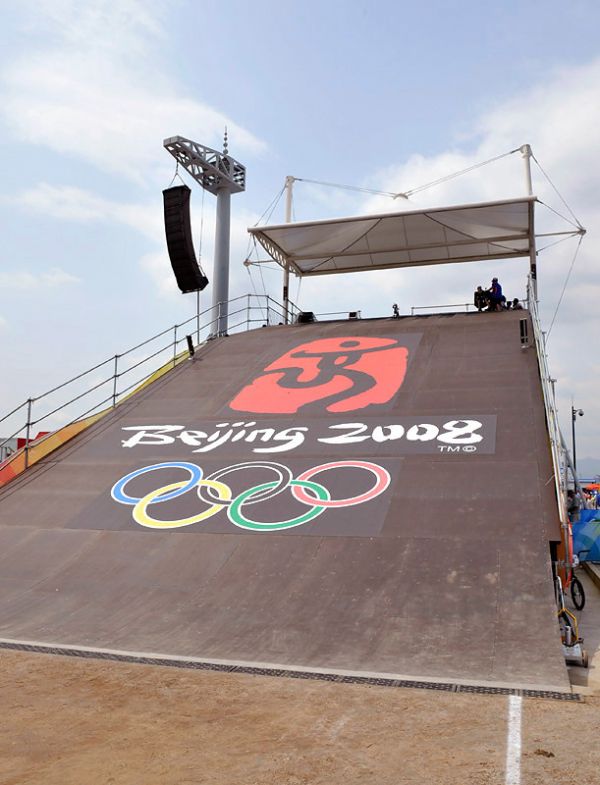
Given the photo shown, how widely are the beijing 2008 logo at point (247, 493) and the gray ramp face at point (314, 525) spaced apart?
1.6 inches

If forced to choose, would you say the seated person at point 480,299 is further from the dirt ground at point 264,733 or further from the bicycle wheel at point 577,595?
the dirt ground at point 264,733

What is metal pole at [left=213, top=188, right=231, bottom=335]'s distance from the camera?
105ft

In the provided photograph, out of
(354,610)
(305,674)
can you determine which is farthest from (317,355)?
(305,674)

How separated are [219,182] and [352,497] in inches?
1019

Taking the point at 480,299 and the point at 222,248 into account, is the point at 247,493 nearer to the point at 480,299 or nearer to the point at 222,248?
the point at 480,299

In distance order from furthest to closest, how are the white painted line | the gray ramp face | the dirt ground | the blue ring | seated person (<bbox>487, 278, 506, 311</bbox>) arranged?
seated person (<bbox>487, 278, 506, 311</bbox>) < the blue ring < the gray ramp face < the dirt ground < the white painted line

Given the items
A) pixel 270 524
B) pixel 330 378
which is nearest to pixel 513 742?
pixel 270 524

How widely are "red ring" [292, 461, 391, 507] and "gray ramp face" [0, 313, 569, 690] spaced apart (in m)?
0.04

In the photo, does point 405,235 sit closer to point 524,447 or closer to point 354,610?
point 524,447

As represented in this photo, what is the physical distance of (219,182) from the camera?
108 ft

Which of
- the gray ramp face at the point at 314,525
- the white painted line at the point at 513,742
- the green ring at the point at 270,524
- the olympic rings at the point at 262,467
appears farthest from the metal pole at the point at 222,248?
the white painted line at the point at 513,742

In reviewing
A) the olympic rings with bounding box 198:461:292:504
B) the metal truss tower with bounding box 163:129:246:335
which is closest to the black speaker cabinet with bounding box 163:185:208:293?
the metal truss tower with bounding box 163:129:246:335

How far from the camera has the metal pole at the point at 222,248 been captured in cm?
3209

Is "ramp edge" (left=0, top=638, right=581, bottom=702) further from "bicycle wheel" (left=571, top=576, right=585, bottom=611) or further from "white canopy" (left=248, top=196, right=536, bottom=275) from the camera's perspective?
"white canopy" (left=248, top=196, right=536, bottom=275)
